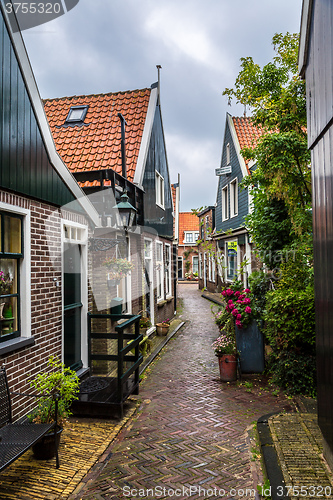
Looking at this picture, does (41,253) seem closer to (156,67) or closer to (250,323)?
(250,323)

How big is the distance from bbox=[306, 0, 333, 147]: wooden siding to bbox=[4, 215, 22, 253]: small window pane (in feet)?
12.3

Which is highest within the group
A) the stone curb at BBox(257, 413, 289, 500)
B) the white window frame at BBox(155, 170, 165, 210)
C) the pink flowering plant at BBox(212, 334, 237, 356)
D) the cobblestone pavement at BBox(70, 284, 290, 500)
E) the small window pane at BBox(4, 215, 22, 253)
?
the white window frame at BBox(155, 170, 165, 210)

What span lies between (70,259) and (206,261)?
67.0ft

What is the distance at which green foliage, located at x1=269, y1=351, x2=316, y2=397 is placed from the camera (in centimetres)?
592

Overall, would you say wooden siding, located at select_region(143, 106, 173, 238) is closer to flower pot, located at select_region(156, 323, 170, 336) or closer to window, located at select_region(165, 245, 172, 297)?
window, located at select_region(165, 245, 172, 297)

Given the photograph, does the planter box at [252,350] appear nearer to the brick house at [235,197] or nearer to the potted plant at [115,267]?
the potted plant at [115,267]

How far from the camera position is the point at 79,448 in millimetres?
4250

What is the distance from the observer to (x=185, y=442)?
4.49 metres

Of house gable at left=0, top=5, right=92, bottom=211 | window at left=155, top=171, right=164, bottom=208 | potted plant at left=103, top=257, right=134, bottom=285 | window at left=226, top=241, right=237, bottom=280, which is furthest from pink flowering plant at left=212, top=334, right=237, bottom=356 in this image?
window at left=226, top=241, right=237, bottom=280

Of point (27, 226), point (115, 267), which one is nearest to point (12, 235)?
point (27, 226)

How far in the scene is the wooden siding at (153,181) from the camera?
1047 cm

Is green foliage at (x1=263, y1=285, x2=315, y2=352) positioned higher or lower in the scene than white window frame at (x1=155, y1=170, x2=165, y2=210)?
lower

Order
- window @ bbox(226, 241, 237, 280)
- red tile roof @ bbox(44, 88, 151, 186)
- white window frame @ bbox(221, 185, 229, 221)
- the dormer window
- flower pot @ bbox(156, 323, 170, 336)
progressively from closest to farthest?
red tile roof @ bbox(44, 88, 151, 186) → the dormer window → flower pot @ bbox(156, 323, 170, 336) → window @ bbox(226, 241, 237, 280) → white window frame @ bbox(221, 185, 229, 221)

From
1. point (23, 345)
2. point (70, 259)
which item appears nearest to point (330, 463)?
point (23, 345)
